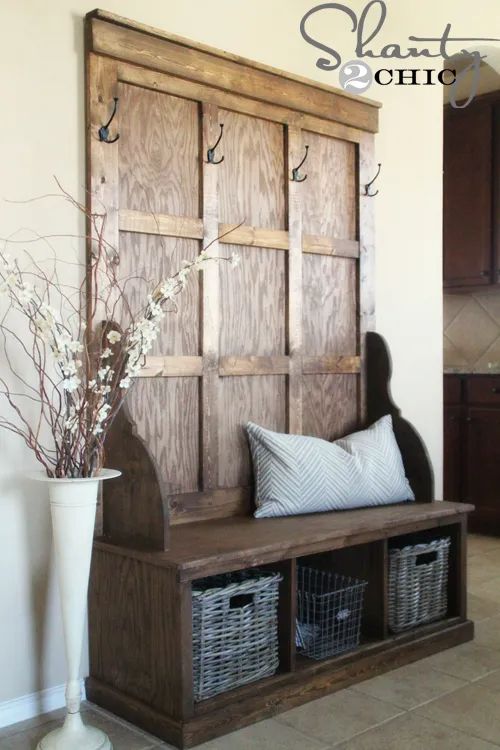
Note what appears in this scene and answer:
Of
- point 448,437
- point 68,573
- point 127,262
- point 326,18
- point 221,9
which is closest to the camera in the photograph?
point 68,573

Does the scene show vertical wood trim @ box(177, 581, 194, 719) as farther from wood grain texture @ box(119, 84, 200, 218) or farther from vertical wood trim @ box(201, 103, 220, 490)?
wood grain texture @ box(119, 84, 200, 218)

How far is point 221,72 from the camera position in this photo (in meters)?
2.97

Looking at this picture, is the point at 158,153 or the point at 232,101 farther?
the point at 232,101

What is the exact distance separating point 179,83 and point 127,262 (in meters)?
0.64

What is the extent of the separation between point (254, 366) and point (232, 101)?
92cm

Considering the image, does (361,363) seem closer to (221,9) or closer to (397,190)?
(397,190)

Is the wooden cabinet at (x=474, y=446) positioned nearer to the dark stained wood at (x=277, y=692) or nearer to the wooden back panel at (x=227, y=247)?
the wooden back panel at (x=227, y=247)

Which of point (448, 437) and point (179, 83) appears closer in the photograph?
point (179, 83)

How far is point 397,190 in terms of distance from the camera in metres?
3.65

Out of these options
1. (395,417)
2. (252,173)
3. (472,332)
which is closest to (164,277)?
(252,173)

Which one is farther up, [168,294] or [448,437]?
[168,294]

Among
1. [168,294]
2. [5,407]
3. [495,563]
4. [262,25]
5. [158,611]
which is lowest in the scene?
[495,563]

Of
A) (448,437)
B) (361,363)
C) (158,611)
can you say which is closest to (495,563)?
(448,437)

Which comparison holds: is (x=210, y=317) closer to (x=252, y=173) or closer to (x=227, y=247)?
(x=227, y=247)
